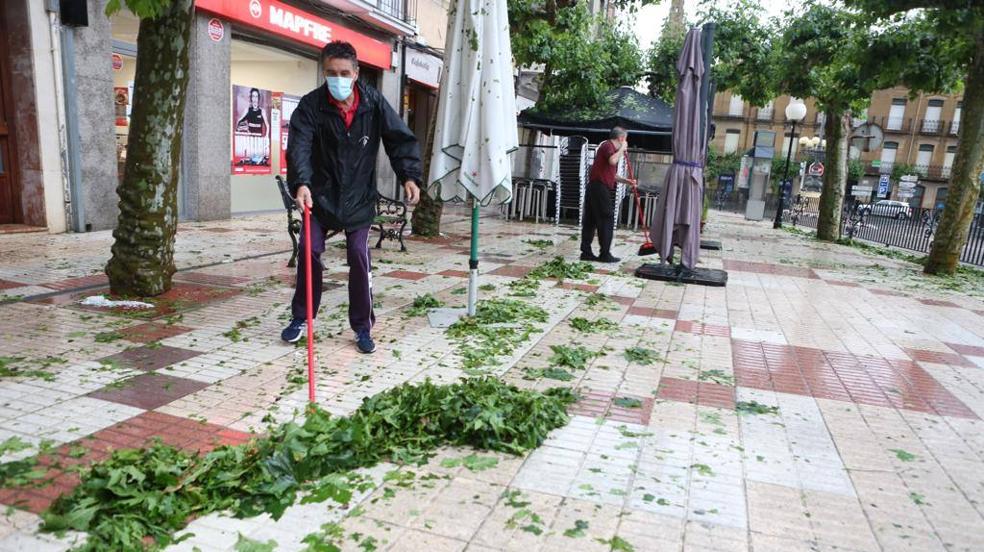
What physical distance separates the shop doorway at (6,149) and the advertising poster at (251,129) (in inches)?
161

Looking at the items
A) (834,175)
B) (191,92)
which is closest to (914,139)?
(834,175)

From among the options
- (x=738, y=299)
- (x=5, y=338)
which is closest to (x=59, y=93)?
(x=5, y=338)

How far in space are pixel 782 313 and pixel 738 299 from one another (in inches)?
26.2

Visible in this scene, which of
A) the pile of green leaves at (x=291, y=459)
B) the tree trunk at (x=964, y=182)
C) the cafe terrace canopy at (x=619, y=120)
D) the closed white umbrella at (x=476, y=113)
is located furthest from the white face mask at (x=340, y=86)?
the cafe terrace canopy at (x=619, y=120)

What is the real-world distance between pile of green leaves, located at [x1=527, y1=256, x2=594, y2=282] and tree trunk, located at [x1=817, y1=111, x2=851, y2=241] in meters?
10.6

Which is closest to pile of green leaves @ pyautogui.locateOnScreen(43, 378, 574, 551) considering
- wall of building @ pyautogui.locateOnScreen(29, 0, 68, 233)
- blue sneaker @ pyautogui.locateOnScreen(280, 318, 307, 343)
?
blue sneaker @ pyautogui.locateOnScreen(280, 318, 307, 343)

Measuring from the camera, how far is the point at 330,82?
160 inches

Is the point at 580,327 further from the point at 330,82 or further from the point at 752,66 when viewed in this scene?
the point at 752,66

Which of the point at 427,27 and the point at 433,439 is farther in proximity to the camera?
the point at 427,27

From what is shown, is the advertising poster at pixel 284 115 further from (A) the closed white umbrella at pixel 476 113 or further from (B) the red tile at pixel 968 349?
(B) the red tile at pixel 968 349

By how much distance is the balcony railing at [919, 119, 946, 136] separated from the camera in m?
56.0

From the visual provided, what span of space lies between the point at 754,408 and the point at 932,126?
6489 centimetres

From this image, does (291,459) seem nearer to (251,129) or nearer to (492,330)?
(492,330)

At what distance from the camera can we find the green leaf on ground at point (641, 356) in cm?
466
